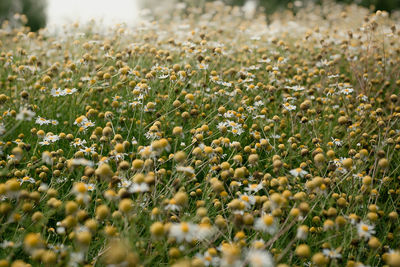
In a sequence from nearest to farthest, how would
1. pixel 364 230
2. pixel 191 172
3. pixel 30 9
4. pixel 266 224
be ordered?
pixel 266 224 < pixel 364 230 < pixel 191 172 < pixel 30 9

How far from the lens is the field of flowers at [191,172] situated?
1.84m

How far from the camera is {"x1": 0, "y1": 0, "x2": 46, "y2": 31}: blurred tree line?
1527 cm

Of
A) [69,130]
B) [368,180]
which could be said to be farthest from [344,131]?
[69,130]

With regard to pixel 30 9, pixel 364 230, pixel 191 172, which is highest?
pixel 30 9

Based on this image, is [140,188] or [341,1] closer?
[140,188]

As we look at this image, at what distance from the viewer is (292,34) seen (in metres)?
7.13

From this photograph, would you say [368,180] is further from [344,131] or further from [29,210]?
[29,210]

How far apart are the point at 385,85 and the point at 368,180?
2.59 m

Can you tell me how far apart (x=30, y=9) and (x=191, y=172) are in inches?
654

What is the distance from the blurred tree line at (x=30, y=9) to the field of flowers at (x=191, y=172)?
11.6 metres

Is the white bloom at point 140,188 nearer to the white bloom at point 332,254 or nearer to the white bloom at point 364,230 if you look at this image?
the white bloom at point 332,254

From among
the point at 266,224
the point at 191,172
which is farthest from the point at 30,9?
the point at 266,224

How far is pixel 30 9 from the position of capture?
610 inches

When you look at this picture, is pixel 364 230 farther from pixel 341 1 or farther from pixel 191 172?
pixel 341 1
